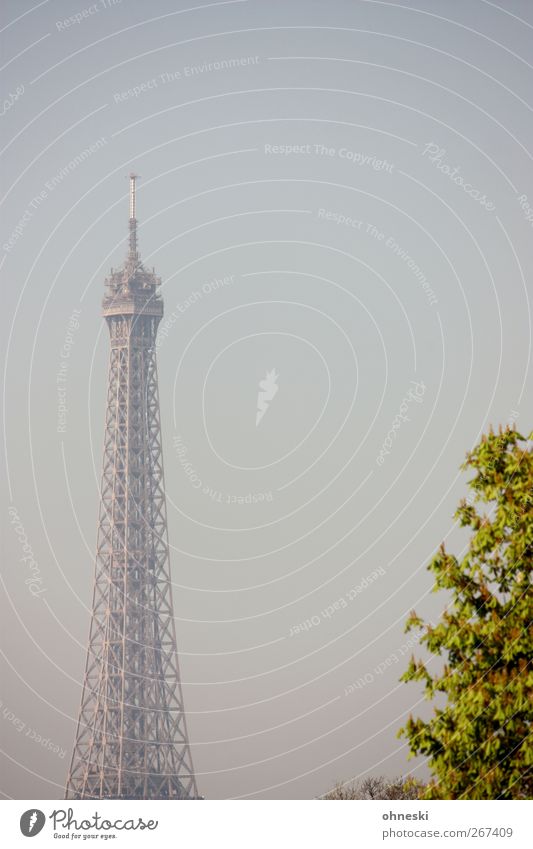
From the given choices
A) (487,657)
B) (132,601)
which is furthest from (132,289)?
(487,657)

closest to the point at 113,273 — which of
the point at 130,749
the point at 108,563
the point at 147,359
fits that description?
the point at 147,359

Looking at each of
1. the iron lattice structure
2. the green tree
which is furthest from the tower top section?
the green tree

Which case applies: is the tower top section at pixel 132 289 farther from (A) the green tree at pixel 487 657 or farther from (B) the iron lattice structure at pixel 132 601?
(A) the green tree at pixel 487 657

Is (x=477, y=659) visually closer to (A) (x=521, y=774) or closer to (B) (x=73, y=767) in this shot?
(A) (x=521, y=774)

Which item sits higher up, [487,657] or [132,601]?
[132,601]

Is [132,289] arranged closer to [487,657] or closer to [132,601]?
[132,601]

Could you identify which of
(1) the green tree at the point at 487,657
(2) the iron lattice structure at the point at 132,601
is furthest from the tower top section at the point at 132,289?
(1) the green tree at the point at 487,657
